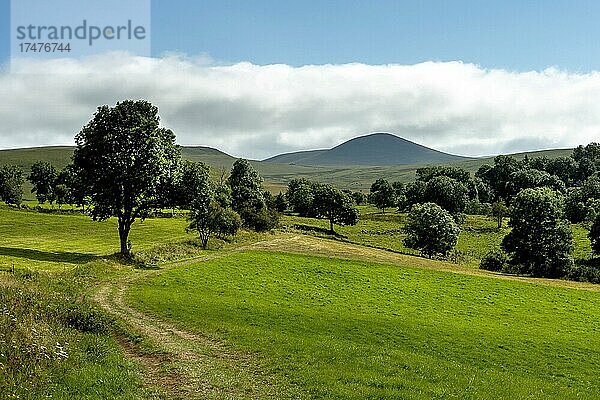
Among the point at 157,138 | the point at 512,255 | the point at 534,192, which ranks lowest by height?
the point at 512,255

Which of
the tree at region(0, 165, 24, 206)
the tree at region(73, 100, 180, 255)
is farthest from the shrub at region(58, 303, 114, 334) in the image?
the tree at region(0, 165, 24, 206)

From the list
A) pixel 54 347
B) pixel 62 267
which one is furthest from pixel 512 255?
pixel 54 347

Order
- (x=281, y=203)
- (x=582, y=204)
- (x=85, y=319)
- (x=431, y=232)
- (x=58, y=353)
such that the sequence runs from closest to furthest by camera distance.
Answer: (x=58, y=353)
(x=85, y=319)
(x=431, y=232)
(x=582, y=204)
(x=281, y=203)

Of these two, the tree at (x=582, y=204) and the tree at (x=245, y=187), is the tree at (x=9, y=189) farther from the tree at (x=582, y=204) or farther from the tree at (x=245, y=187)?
the tree at (x=582, y=204)

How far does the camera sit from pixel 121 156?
59.8m

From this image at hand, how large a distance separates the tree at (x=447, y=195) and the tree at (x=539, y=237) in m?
65.6

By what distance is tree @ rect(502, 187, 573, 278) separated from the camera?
92.3 metres

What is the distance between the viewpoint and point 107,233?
3627 inches

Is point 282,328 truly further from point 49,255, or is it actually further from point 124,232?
point 49,255

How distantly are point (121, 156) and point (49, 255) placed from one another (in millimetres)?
14547

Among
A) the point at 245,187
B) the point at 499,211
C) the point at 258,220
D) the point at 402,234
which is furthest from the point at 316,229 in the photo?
the point at 499,211

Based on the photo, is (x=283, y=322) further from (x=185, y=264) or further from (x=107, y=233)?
(x=107, y=233)

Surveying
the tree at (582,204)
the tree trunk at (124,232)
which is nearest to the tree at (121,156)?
the tree trunk at (124,232)

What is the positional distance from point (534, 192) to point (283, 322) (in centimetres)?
8003
